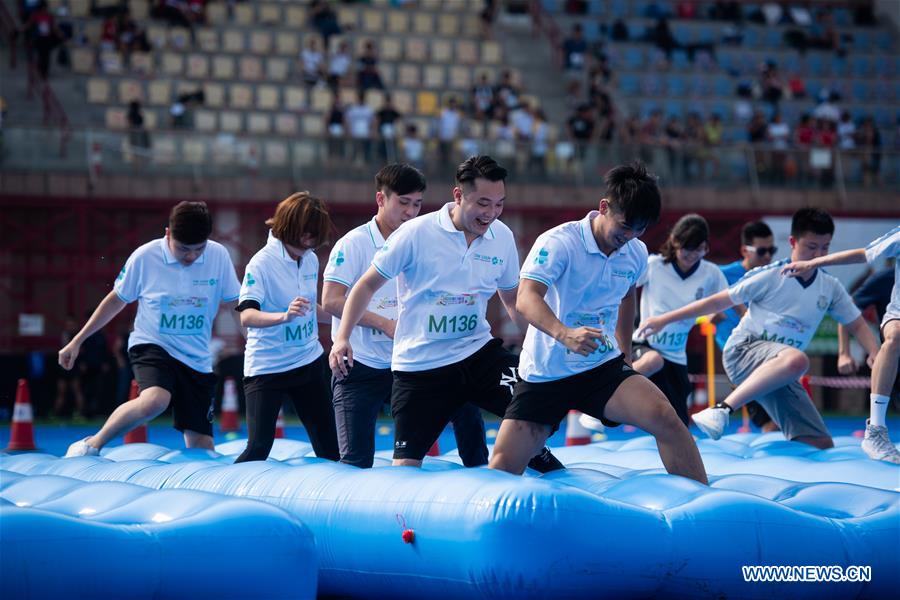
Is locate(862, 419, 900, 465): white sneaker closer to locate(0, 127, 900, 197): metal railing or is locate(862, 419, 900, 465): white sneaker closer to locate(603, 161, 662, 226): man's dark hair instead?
locate(603, 161, 662, 226): man's dark hair

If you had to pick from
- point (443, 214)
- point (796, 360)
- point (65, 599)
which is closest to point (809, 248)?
point (796, 360)

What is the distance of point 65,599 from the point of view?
4.83 m

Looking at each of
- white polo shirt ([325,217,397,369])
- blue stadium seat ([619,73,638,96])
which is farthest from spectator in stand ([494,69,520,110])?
white polo shirt ([325,217,397,369])

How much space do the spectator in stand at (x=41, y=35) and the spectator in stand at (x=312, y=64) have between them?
4158mm

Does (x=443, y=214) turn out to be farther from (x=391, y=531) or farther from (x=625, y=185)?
(x=391, y=531)

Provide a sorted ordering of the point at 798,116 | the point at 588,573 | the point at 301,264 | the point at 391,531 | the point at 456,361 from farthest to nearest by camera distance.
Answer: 1. the point at 798,116
2. the point at 301,264
3. the point at 456,361
4. the point at 391,531
5. the point at 588,573

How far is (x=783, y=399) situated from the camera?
28.7ft

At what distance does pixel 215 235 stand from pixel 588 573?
14721 millimetres

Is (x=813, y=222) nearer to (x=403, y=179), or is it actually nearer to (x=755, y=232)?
(x=755, y=232)

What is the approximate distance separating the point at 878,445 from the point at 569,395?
2771 millimetres

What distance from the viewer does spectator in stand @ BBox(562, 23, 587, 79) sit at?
2494 cm

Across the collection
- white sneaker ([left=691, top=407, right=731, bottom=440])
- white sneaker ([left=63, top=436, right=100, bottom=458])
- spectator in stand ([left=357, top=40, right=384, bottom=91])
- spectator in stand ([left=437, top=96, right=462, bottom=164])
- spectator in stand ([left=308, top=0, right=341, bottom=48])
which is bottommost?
white sneaker ([left=63, top=436, right=100, bottom=458])

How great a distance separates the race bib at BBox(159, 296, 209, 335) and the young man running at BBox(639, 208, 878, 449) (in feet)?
9.93

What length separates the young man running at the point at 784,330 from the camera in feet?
26.8
